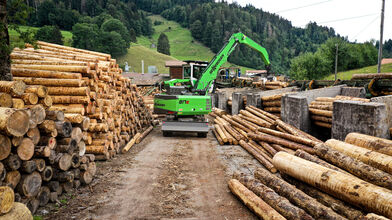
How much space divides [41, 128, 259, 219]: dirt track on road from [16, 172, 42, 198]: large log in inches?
22.8

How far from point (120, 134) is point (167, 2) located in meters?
204

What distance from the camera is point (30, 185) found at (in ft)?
15.8

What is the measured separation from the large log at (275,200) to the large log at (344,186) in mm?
662

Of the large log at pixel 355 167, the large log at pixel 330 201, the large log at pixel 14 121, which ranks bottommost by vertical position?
the large log at pixel 330 201

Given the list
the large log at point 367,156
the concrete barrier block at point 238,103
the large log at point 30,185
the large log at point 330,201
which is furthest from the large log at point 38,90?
the concrete barrier block at point 238,103

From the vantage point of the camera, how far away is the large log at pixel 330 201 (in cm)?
401

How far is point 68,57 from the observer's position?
10312 mm

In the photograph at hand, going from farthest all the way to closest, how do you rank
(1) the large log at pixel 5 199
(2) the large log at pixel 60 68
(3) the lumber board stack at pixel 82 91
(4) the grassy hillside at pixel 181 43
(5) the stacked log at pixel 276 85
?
(4) the grassy hillside at pixel 181 43, (5) the stacked log at pixel 276 85, (2) the large log at pixel 60 68, (3) the lumber board stack at pixel 82 91, (1) the large log at pixel 5 199

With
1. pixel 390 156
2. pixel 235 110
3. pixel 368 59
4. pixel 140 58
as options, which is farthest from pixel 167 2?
pixel 390 156

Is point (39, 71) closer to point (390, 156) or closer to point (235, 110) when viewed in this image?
point (390, 156)

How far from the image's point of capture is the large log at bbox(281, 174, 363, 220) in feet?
13.2

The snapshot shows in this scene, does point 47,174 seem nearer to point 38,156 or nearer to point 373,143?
point 38,156

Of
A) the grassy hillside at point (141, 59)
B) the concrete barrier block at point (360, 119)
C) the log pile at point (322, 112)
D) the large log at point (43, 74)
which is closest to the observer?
the concrete barrier block at point (360, 119)

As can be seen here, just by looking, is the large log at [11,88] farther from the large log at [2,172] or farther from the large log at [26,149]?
the large log at [2,172]
